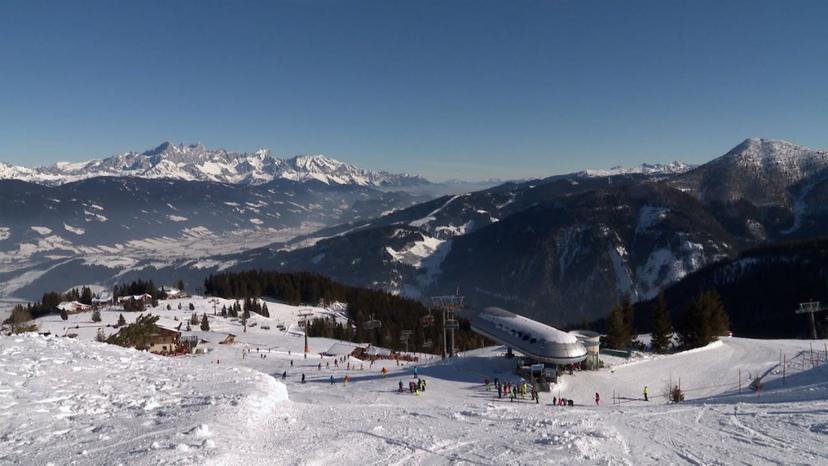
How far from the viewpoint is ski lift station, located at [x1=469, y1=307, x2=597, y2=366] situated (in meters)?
58.8

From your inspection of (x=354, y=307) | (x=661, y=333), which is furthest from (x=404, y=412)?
(x=354, y=307)

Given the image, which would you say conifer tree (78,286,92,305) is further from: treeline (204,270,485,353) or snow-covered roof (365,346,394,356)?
snow-covered roof (365,346,394,356)

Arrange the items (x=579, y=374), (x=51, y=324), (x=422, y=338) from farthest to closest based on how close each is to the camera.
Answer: (x=422, y=338), (x=51, y=324), (x=579, y=374)

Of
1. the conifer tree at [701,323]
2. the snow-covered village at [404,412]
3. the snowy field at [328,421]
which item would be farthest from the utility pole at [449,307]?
the conifer tree at [701,323]

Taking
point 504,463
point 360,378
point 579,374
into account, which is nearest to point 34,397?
point 504,463

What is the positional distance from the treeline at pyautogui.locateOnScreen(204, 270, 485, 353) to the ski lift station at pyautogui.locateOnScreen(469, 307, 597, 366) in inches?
2108

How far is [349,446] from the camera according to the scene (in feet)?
82.3

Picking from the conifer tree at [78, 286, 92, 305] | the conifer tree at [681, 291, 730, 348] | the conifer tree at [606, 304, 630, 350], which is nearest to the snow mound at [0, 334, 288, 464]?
the conifer tree at [606, 304, 630, 350]

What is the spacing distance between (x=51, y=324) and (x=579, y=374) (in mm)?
101375

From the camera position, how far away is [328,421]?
1192 inches

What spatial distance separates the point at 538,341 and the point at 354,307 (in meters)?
111

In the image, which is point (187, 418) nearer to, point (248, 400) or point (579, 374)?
point (248, 400)

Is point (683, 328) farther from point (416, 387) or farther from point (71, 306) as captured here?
point (71, 306)

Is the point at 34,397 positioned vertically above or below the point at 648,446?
above
